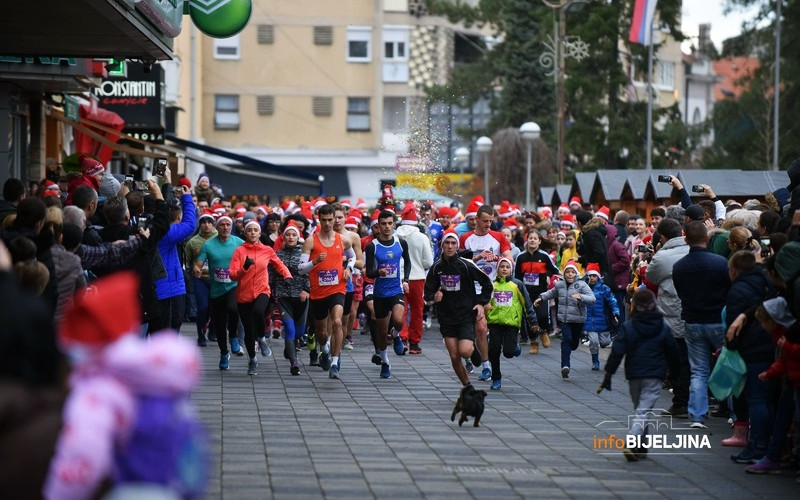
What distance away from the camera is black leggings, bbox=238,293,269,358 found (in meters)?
17.0

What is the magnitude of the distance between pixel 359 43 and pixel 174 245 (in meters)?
51.5

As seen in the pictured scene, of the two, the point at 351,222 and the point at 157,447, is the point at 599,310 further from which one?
the point at 157,447

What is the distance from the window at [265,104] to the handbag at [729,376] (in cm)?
5610

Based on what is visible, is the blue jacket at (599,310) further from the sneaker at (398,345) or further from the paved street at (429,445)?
the sneaker at (398,345)

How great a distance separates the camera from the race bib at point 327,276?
54.9ft

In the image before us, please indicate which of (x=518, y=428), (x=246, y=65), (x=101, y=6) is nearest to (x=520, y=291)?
(x=518, y=428)

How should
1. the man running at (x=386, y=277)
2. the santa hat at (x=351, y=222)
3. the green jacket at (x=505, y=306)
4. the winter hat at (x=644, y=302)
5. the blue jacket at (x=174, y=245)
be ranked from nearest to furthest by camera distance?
the winter hat at (x=644, y=302) < the blue jacket at (x=174, y=245) < the green jacket at (x=505, y=306) < the man running at (x=386, y=277) < the santa hat at (x=351, y=222)

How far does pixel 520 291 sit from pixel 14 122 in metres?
10.3

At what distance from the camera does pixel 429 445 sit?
1159cm

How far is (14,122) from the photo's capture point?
78.4 ft

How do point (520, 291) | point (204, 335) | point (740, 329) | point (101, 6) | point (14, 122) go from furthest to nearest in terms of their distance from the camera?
point (14, 122)
point (204, 335)
point (520, 291)
point (101, 6)
point (740, 329)

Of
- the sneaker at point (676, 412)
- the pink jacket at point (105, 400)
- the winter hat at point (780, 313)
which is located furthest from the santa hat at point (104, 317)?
the sneaker at point (676, 412)

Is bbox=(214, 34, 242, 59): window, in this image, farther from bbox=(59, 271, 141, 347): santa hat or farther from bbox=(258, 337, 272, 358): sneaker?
bbox=(59, 271, 141, 347): santa hat

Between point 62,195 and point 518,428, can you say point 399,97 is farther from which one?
point 518,428
